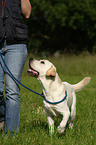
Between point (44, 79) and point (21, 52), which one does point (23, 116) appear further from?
point (21, 52)

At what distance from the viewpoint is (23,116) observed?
4918mm

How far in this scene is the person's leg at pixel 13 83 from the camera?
3.50 m

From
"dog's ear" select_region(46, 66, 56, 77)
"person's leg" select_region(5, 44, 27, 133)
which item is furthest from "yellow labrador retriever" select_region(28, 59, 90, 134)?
"person's leg" select_region(5, 44, 27, 133)

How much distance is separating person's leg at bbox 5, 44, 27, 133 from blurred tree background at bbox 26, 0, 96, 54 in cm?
2065

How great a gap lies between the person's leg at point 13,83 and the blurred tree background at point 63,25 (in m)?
20.6

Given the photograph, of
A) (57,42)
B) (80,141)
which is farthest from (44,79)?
(57,42)

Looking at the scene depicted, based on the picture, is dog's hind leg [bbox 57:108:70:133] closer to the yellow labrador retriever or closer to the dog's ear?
the yellow labrador retriever

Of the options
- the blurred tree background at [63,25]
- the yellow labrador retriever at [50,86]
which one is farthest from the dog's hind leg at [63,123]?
the blurred tree background at [63,25]

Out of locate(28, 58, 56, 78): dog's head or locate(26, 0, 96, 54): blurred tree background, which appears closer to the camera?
locate(28, 58, 56, 78): dog's head

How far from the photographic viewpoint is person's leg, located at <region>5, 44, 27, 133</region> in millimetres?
3502

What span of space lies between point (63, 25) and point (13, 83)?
23.5 m

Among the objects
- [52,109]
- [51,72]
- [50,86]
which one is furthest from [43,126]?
[51,72]

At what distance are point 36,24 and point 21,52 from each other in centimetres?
2826

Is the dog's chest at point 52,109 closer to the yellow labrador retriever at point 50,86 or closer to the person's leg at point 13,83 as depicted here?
the yellow labrador retriever at point 50,86
